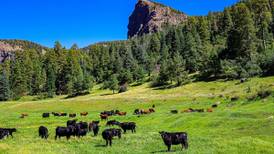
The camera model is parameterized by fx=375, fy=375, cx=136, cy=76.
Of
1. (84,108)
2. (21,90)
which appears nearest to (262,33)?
(84,108)

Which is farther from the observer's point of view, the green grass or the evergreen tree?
the evergreen tree

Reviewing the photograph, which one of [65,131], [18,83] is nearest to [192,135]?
[65,131]

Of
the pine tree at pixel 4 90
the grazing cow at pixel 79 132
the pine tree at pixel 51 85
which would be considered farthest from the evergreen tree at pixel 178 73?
the grazing cow at pixel 79 132

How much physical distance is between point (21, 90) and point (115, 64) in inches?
1488

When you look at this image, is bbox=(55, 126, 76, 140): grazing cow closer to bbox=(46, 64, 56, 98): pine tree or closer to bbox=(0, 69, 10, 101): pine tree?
bbox=(46, 64, 56, 98): pine tree

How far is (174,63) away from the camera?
117m

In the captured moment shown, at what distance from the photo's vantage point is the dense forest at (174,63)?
114000mm

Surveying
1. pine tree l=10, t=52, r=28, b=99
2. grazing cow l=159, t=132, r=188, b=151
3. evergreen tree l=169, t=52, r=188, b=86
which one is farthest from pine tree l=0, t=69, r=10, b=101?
grazing cow l=159, t=132, r=188, b=151

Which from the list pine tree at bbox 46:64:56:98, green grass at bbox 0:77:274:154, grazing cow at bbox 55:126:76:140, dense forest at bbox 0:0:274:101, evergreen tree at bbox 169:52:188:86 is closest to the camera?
green grass at bbox 0:77:274:154

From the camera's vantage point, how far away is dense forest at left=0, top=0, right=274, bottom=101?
114m

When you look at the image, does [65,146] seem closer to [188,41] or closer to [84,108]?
[84,108]

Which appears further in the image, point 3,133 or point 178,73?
point 178,73

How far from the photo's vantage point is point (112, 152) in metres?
27.5

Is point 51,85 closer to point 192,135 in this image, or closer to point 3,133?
point 3,133
